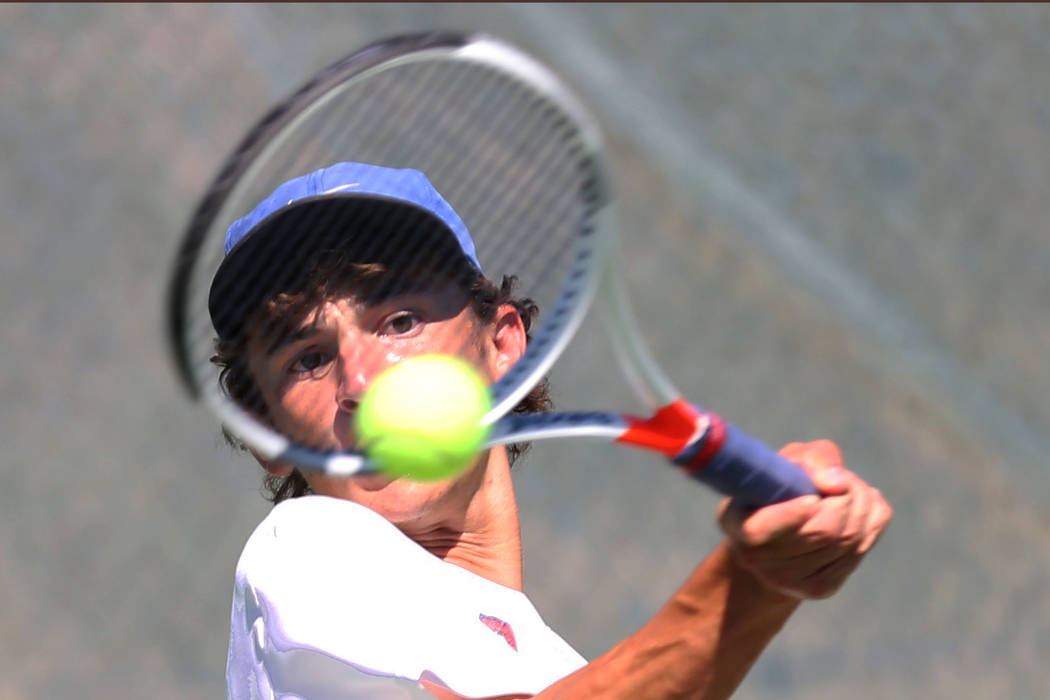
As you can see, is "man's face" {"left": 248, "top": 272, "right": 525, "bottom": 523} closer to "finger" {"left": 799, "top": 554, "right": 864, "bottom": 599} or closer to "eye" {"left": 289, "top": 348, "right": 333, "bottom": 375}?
"eye" {"left": 289, "top": 348, "right": 333, "bottom": 375}

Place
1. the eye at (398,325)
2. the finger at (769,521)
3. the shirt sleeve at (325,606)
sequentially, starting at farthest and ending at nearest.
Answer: the eye at (398,325) < the shirt sleeve at (325,606) < the finger at (769,521)

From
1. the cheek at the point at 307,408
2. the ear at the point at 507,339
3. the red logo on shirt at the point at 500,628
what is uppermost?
the ear at the point at 507,339

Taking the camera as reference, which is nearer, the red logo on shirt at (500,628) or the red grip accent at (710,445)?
the red grip accent at (710,445)

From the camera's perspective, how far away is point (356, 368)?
97 centimetres

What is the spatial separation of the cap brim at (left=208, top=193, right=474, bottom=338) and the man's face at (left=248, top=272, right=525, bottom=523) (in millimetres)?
31

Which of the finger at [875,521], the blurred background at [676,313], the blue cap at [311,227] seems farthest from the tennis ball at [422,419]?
the blurred background at [676,313]

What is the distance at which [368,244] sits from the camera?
1.01 metres

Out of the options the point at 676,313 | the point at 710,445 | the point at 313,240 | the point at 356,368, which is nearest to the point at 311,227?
the point at 313,240

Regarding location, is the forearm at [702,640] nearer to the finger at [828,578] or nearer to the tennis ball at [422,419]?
the finger at [828,578]

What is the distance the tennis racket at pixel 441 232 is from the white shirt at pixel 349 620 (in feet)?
0.19

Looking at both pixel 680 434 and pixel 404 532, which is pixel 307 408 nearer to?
pixel 404 532

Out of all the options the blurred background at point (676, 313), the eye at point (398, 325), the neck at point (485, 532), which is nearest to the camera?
the eye at point (398, 325)

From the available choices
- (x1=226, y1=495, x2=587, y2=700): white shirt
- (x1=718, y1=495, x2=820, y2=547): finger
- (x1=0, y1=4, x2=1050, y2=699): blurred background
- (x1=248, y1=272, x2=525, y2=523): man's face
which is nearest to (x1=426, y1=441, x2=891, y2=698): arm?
(x1=718, y1=495, x2=820, y2=547): finger

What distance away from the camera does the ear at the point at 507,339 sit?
113 cm
